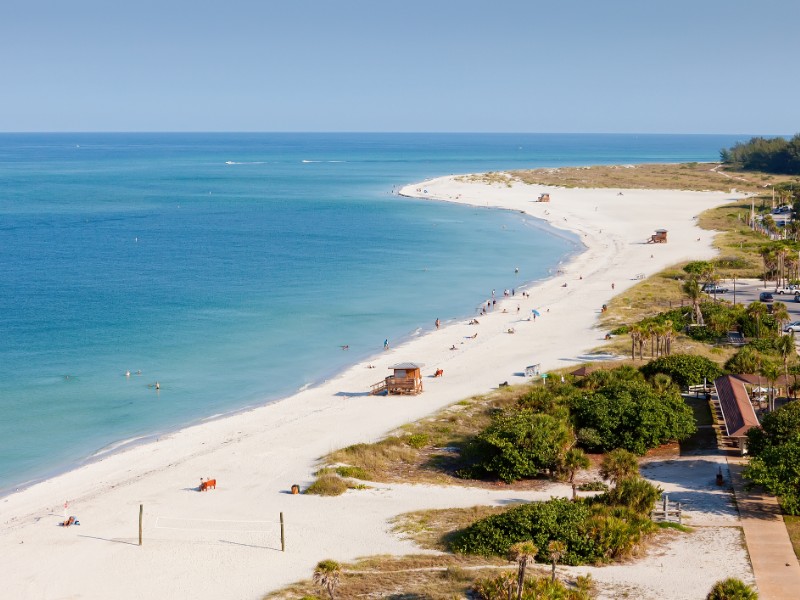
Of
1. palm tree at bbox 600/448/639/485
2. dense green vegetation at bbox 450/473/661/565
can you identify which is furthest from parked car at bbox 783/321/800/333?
dense green vegetation at bbox 450/473/661/565

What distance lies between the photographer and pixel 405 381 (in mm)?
→ 44281

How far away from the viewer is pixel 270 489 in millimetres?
32281

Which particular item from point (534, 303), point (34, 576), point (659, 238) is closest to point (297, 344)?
point (534, 303)

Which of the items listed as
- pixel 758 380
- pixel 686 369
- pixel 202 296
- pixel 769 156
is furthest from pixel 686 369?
pixel 769 156

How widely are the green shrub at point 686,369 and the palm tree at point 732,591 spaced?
65.9 feet

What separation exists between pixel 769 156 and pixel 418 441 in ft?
499

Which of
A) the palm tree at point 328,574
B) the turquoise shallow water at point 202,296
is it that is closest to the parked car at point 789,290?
the turquoise shallow water at point 202,296

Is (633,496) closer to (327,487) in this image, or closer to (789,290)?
(327,487)

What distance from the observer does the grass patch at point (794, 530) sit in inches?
1000

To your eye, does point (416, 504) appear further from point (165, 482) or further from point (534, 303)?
point (534, 303)

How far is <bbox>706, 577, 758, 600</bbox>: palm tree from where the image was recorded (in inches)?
835

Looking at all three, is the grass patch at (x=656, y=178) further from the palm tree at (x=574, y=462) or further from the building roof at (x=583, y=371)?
the palm tree at (x=574, y=462)

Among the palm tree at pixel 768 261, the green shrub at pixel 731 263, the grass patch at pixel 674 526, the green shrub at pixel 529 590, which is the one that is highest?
the palm tree at pixel 768 261

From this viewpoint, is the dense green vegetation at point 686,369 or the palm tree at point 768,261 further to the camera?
the palm tree at point 768,261
